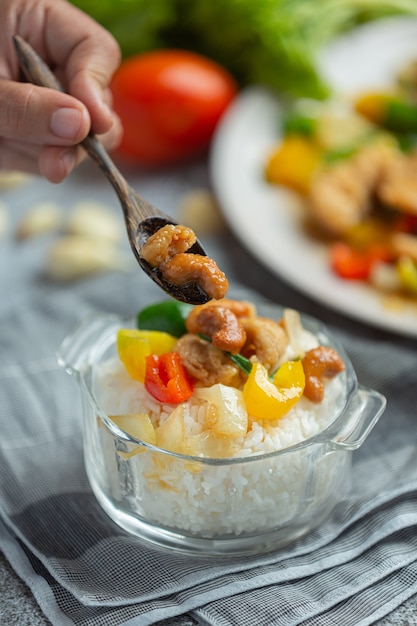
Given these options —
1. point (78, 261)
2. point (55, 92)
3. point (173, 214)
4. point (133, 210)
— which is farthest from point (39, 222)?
point (133, 210)

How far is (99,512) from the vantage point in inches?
79.9

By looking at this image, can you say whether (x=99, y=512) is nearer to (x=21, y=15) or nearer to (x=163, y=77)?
(x=21, y=15)

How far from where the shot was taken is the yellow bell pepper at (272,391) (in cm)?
179

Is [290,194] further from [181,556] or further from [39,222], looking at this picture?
[181,556]

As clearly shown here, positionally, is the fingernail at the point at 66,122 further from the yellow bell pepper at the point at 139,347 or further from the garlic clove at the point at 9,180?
the garlic clove at the point at 9,180

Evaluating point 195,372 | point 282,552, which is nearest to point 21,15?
point 195,372

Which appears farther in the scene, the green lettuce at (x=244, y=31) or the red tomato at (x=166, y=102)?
the green lettuce at (x=244, y=31)

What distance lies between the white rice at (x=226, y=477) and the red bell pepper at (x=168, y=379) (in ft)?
0.11

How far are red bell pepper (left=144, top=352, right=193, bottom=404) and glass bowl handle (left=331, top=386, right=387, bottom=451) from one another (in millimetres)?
368

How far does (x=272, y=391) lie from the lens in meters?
1.80

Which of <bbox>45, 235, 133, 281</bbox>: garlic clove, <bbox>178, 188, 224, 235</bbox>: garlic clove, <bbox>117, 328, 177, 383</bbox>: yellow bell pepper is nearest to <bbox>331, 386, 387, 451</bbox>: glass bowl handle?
<bbox>117, 328, 177, 383</bbox>: yellow bell pepper

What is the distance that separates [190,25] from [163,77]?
0.66m

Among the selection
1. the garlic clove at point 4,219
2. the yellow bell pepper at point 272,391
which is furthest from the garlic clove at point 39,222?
the yellow bell pepper at point 272,391

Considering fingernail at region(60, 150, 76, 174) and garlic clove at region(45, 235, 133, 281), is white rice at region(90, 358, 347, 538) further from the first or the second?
garlic clove at region(45, 235, 133, 281)
